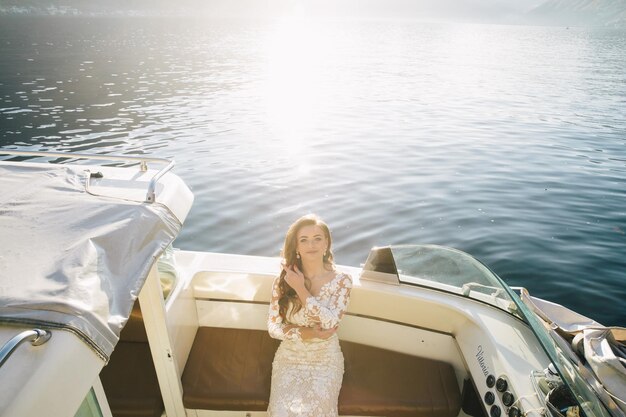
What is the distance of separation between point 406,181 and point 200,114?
480 inches

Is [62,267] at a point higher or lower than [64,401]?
higher

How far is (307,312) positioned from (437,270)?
145 cm

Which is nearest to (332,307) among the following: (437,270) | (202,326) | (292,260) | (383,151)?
(292,260)

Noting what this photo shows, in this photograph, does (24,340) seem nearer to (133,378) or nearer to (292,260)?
(292,260)

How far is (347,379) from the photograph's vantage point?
377 cm

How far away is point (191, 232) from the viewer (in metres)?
9.20

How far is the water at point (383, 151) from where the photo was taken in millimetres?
8828

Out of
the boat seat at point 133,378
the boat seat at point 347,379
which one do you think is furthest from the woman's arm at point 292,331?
the boat seat at point 133,378

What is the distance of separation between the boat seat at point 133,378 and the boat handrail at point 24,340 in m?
2.33

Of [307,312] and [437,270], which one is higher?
[437,270]

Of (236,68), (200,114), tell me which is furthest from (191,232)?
(236,68)

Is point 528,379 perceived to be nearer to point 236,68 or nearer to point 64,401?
point 64,401

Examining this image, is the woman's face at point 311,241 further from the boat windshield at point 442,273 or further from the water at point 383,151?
the water at point 383,151

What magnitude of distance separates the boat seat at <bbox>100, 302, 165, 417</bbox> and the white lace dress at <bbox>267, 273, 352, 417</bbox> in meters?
1.10
